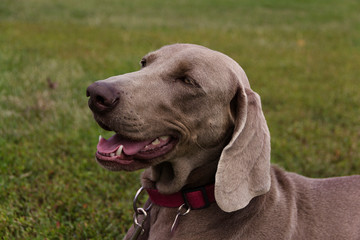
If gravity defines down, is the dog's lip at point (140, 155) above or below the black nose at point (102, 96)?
below

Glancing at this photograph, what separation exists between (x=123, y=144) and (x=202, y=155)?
21.0 inches

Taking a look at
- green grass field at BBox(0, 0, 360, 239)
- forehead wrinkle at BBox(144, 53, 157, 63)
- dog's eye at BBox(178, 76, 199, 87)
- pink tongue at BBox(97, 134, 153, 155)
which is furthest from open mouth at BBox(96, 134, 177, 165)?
green grass field at BBox(0, 0, 360, 239)

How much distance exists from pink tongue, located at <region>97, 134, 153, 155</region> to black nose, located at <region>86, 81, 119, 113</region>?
0.28 metres

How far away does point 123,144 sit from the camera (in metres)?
2.70

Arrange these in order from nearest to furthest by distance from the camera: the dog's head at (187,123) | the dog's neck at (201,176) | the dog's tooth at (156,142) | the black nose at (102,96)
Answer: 1. the black nose at (102,96)
2. the dog's head at (187,123)
3. the dog's tooth at (156,142)
4. the dog's neck at (201,176)

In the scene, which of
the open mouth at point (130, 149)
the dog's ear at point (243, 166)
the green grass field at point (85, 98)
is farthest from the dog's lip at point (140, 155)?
the green grass field at point (85, 98)

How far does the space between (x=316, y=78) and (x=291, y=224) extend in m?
5.82

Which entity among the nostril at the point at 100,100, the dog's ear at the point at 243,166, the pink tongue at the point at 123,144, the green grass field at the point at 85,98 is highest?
the nostril at the point at 100,100

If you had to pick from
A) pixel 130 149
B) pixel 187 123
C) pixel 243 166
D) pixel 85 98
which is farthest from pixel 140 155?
pixel 85 98

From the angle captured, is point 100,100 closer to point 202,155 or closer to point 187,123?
point 187,123

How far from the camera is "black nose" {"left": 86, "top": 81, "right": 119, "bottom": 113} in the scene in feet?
7.99

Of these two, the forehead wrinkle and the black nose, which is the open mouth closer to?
the black nose

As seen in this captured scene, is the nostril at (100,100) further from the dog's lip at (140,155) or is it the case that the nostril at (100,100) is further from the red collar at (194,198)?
the red collar at (194,198)

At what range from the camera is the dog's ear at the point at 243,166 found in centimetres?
260
